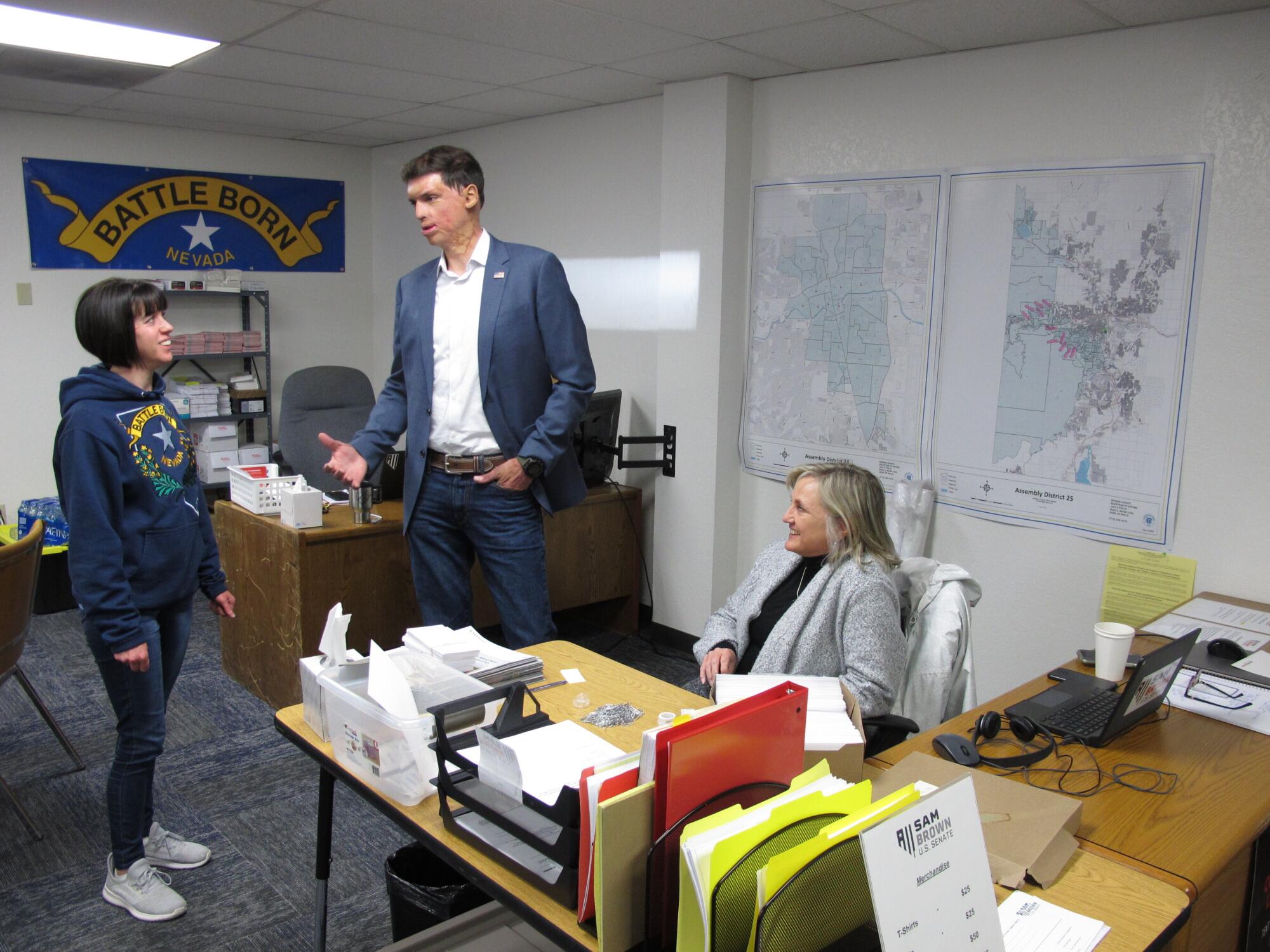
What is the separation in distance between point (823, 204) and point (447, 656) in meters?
2.46

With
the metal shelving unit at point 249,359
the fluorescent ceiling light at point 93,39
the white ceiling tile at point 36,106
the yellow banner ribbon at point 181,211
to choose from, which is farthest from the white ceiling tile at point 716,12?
the yellow banner ribbon at point 181,211

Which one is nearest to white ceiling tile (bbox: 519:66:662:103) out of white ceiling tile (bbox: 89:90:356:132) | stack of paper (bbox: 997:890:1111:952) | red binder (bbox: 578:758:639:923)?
white ceiling tile (bbox: 89:90:356:132)

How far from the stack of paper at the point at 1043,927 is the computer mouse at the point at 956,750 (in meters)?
0.39

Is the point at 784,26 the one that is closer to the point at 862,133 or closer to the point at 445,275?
the point at 862,133

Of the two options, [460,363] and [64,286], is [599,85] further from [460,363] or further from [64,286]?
[64,286]

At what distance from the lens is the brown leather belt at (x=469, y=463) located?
9.11 ft

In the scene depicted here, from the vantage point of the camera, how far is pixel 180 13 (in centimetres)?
302

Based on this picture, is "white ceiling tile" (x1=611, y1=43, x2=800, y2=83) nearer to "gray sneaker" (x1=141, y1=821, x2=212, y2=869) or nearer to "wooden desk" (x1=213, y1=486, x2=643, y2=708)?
"wooden desk" (x1=213, y1=486, x2=643, y2=708)

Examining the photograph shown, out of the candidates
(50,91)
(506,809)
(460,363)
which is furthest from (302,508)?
(50,91)

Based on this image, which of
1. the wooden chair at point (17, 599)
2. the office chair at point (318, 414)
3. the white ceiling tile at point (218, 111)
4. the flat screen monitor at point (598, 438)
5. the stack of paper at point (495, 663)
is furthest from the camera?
the office chair at point (318, 414)

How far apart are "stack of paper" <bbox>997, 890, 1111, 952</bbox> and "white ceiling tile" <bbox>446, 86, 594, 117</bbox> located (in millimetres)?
3689

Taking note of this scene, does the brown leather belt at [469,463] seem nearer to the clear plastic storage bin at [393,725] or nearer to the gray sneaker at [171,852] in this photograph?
the clear plastic storage bin at [393,725]

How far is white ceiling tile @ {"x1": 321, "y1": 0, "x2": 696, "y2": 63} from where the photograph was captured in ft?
9.49

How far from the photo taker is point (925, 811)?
3.22 feet
